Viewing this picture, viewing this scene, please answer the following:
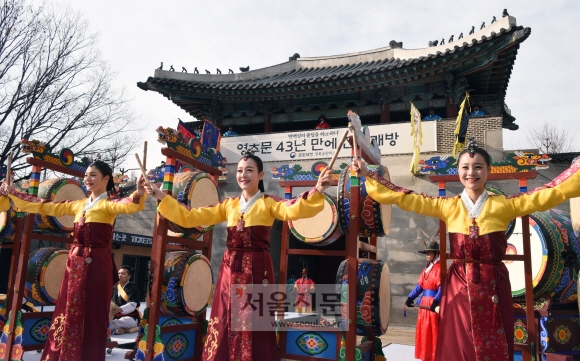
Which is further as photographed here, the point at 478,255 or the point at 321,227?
the point at 321,227

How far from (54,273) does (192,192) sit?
1.85 meters

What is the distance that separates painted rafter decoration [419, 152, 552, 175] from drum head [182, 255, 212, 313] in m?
2.35

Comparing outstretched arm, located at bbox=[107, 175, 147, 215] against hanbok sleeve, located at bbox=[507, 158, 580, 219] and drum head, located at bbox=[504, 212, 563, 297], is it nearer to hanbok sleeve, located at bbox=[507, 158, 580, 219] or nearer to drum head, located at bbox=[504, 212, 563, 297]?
hanbok sleeve, located at bbox=[507, 158, 580, 219]

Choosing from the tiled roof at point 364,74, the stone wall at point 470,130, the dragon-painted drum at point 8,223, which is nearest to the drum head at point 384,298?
the dragon-painted drum at point 8,223

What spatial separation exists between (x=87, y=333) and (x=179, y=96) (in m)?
A: 10.9

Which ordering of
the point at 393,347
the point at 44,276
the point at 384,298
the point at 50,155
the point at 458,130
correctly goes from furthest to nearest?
the point at 458,130 → the point at 393,347 → the point at 50,155 → the point at 44,276 → the point at 384,298

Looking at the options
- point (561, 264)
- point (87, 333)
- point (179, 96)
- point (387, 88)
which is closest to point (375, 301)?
point (561, 264)

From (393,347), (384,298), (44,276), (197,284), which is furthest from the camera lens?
(393,347)

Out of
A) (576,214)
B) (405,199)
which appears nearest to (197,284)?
(405,199)

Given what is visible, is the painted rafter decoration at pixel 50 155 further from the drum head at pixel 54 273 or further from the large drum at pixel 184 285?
the large drum at pixel 184 285

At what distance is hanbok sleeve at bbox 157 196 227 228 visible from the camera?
358 cm

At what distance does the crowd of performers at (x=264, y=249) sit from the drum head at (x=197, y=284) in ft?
2.20

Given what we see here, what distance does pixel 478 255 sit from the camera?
2.79 m

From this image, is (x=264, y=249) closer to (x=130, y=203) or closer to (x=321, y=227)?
(x=321, y=227)
